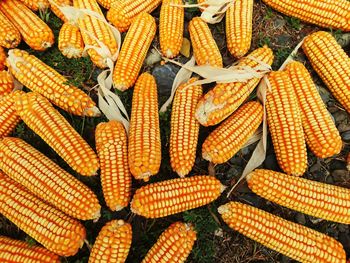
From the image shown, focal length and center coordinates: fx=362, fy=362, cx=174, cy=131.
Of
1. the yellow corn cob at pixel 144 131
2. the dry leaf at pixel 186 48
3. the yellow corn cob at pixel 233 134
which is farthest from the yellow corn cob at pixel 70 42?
the yellow corn cob at pixel 233 134

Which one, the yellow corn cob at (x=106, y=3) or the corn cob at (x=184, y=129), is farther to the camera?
the yellow corn cob at (x=106, y=3)

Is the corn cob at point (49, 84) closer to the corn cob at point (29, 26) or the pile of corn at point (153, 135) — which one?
the pile of corn at point (153, 135)

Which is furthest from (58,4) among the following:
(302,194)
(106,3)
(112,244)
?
(302,194)

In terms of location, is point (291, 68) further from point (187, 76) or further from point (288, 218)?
point (288, 218)

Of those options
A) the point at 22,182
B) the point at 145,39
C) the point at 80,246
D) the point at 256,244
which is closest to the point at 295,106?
the point at 256,244

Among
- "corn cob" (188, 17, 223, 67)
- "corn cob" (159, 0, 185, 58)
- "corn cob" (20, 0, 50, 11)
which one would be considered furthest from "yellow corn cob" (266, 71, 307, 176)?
"corn cob" (20, 0, 50, 11)

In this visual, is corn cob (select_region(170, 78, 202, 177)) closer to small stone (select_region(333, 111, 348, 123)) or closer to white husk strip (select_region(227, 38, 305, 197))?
white husk strip (select_region(227, 38, 305, 197))
